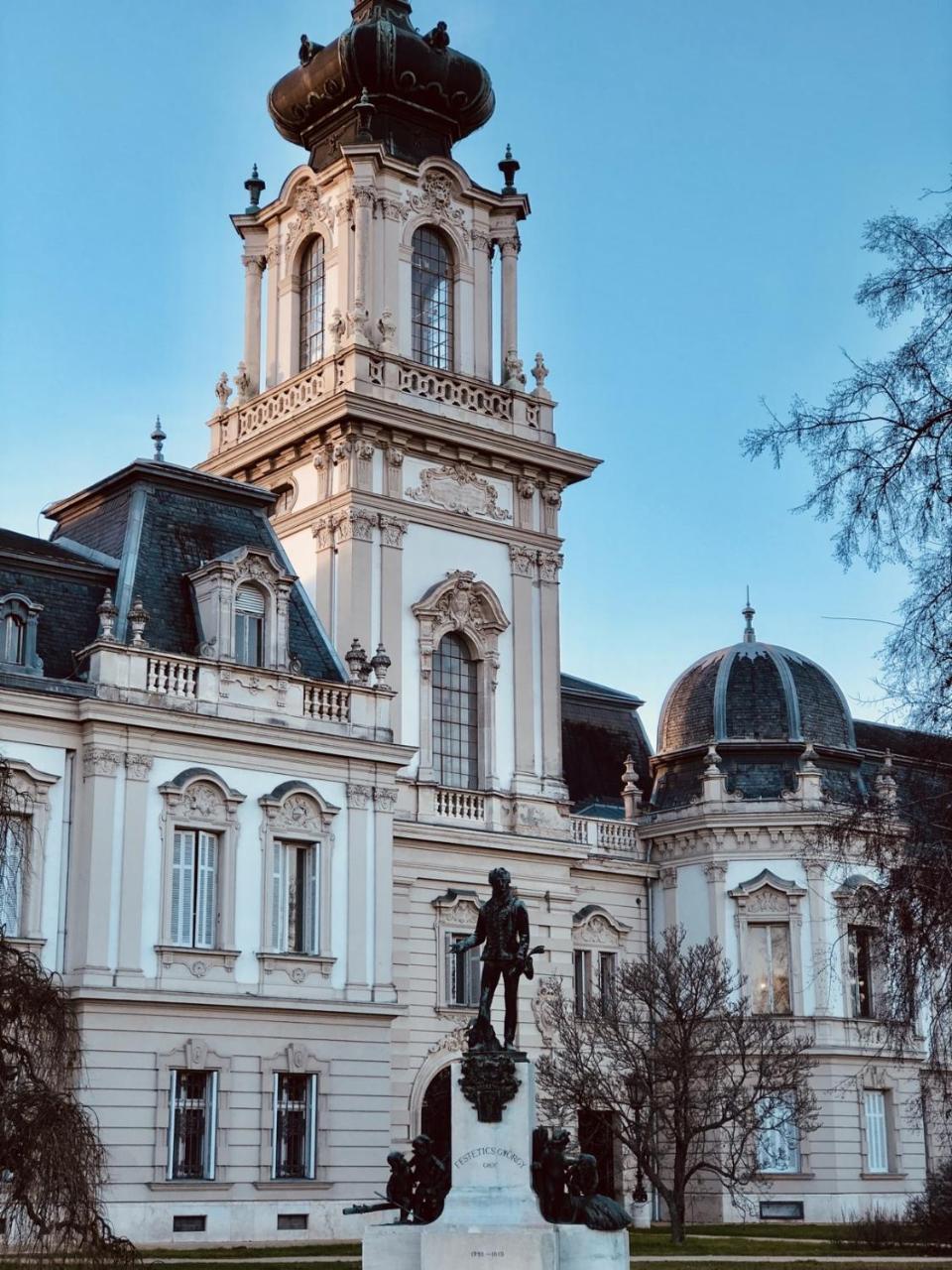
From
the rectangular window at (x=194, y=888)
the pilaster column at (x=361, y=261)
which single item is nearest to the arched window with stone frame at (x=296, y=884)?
the rectangular window at (x=194, y=888)

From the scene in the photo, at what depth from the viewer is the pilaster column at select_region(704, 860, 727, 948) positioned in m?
47.9

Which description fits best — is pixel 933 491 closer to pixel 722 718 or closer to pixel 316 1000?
pixel 316 1000

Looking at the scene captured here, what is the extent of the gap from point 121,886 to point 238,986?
10.4 ft

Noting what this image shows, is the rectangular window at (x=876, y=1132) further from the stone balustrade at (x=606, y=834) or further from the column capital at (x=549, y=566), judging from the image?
the column capital at (x=549, y=566)

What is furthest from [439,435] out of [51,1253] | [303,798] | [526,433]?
[51,1253]

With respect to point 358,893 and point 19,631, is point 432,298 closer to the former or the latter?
point 19,631

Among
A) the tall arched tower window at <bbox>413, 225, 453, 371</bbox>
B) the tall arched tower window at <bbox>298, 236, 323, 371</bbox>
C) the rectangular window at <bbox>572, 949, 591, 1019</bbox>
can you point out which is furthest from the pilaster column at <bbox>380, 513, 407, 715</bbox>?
the rectangular window at <bbox>572, 949, 591, 1019</bbox>

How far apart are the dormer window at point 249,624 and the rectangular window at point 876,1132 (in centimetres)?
2019

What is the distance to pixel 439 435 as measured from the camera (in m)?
45.3

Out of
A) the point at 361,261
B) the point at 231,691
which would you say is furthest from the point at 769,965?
the point at 361,261

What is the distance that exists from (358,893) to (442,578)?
960 centimetres

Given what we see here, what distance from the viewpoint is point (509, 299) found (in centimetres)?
4947

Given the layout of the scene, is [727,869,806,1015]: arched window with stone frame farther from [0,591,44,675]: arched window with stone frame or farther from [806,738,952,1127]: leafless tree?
[806,738,952,1127]: leafless tree

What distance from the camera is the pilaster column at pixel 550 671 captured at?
46.7 m
